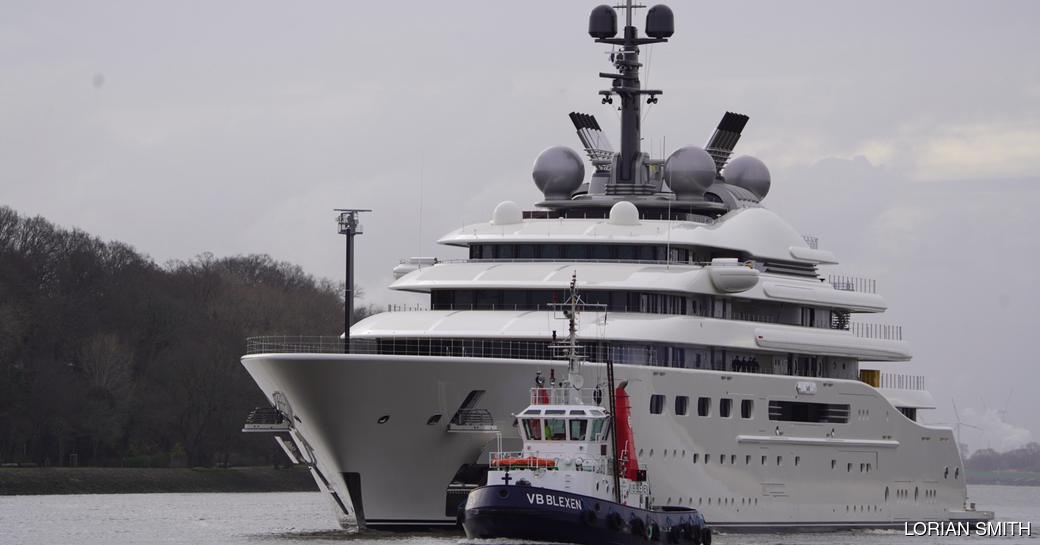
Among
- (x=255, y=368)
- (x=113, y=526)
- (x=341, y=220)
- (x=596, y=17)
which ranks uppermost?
(x=596, y=17)

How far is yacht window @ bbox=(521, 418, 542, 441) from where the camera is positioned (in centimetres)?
4719

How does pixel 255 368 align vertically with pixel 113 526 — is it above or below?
above

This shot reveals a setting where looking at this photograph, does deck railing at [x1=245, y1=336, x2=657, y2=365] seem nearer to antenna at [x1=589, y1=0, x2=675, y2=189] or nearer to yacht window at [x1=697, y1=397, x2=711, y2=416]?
yacht window at [x1=697, y1=397, x2=711, y2=416]

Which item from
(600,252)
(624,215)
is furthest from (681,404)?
(624,215)

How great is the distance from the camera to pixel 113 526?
6203 cm

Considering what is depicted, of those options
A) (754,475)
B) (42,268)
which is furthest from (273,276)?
(754,475)

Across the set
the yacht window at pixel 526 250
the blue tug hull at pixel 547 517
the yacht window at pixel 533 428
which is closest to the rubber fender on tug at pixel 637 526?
the blue tug hull at pixel 547 517

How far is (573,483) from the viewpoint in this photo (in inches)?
1797

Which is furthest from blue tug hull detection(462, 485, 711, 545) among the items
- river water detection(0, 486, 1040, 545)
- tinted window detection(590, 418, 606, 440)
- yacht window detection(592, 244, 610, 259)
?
yacht window detection(592, 244, 610, 259)

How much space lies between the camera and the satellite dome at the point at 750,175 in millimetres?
66125

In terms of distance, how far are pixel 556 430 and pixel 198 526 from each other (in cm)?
1897

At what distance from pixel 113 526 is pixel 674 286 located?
18.5 m

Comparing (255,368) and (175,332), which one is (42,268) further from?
(255,368)

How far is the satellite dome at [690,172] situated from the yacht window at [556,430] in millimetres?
16338
